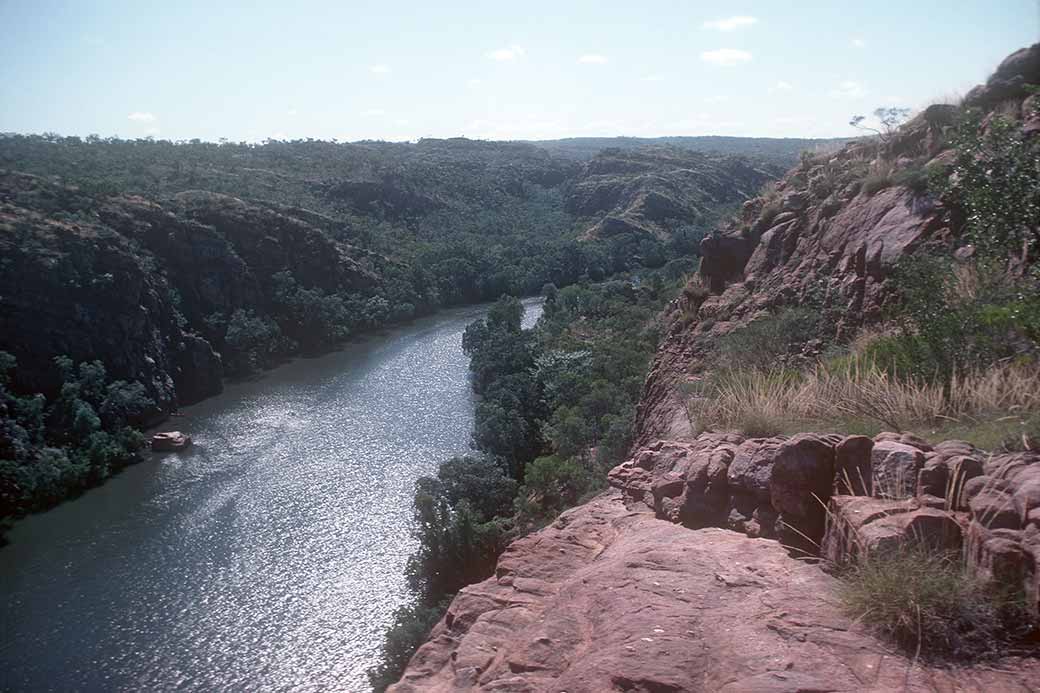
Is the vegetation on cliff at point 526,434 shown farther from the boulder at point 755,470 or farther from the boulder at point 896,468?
the boulder at point 896,468

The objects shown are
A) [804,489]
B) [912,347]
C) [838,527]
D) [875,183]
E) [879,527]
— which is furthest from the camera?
[875,183]

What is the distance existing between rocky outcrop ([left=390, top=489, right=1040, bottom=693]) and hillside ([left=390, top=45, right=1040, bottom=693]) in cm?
2

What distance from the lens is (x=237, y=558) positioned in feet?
85.1

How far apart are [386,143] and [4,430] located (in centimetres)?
13260

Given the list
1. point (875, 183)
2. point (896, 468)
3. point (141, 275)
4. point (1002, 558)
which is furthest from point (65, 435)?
point (1002, 558)

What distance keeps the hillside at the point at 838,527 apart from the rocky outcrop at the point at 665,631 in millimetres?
16

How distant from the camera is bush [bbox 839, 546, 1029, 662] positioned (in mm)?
4324

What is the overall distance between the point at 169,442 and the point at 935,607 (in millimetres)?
37533

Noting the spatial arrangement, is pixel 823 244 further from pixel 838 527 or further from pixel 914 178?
pixel 838 527

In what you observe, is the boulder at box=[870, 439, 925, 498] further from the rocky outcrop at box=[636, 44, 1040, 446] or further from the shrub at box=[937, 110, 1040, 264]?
the shrub at box=[937, 110, 1040, 264]

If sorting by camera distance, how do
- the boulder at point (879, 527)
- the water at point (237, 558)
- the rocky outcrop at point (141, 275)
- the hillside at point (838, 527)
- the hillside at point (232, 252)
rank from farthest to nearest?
the rocky outcrop at point (141, 275) < the hillside at point (232, 252) < the water at point (237, 558) < the boulder at point (879, 527) < the hillside at point (838, 527)

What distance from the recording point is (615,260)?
7781 cm

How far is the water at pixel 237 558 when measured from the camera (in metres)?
20.7

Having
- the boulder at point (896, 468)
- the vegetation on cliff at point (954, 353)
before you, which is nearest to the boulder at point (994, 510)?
the boulder at point (896, 468)
